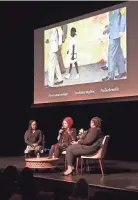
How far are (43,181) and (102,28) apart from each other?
320cm

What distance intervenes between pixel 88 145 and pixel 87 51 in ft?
8.10

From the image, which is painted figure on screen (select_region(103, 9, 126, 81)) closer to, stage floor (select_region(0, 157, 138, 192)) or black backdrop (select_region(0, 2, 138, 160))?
black backdrop (select_region(0, 2, 138, 160))

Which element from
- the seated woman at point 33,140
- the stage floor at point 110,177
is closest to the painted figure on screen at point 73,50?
the seated woman at point 33,140

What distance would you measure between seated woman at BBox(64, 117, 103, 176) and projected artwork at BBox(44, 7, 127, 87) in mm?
1530

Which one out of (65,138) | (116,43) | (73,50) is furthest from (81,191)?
(73,50)

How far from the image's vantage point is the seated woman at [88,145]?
603cm

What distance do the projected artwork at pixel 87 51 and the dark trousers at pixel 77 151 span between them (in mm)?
1744

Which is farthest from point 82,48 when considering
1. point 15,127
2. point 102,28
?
point 15,127

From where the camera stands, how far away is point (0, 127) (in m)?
10.1

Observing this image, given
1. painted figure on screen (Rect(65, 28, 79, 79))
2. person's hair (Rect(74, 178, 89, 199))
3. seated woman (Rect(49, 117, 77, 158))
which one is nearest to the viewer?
person's hair (Rect(74, 178, 89, 199))

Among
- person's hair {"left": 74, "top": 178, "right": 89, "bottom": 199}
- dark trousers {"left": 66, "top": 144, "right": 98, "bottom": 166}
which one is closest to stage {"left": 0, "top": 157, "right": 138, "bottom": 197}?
dark trousers {"left": 66, "top": 144, "right": 98, "bottom": 166}

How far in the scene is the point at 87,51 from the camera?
7988 mm

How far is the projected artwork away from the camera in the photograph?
736cm

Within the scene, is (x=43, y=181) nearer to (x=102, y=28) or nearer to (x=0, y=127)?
(x=102, y=28)
